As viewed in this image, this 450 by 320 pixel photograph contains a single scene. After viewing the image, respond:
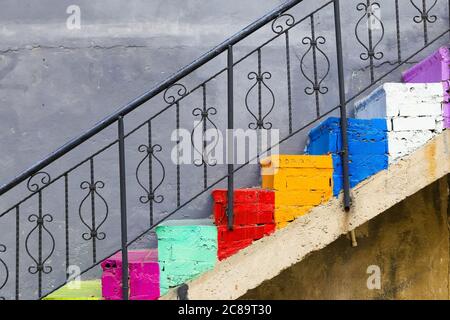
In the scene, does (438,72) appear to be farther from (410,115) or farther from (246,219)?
(246,219)

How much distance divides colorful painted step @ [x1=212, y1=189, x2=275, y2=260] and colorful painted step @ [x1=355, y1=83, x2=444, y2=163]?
90cm

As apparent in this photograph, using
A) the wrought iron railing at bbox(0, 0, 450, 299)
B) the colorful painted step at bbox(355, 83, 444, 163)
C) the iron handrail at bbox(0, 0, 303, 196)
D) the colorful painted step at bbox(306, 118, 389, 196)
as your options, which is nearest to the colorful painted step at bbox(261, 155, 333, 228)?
the colorful painted step at bbox(306, 118, 389, 196)

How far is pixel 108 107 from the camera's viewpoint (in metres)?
7.10

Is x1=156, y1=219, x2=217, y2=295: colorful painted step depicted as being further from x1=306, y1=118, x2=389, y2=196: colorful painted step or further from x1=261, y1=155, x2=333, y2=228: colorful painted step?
x1=306, y1=118, x2=389, y2=196: colorful painted step

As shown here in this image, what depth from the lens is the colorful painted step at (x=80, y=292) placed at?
5.49 metres

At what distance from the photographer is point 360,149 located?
215 inches

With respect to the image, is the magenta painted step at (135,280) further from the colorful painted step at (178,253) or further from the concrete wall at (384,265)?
the concrete wall at (384,265)

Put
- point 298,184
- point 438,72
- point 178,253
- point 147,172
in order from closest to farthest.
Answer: point 178,253 < point 298,184 < point 438,72 < point 147,172

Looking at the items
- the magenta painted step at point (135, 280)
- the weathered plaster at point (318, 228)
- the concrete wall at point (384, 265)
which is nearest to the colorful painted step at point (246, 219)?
the weathered plaster at point (318, 228)

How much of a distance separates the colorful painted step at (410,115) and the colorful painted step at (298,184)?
47 centimetres

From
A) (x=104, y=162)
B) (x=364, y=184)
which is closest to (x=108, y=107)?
(x=104, y=162)

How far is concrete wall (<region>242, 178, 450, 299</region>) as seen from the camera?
6645mm

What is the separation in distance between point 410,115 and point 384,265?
1617 millimetres

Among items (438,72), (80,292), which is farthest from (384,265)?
(80,292)
